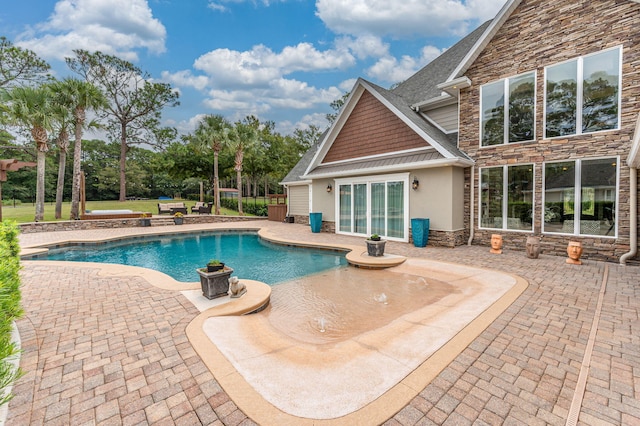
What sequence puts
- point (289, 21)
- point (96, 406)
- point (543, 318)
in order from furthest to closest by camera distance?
point (289, 21) → point (543, 318) → point (96, 406)

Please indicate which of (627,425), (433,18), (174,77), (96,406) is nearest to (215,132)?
(174,77)

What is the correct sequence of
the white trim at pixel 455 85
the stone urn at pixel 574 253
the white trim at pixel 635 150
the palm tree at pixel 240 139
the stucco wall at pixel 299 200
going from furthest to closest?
1. the palm tree at pixel 240 139
2. the stucco wall at pixel 299 200
3. the white trim at pixel 455 85
4. the stone urn at pixel 574 253
5. the white trim at pixel 635 150

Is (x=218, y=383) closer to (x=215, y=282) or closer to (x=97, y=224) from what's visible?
(x=215, y=282)

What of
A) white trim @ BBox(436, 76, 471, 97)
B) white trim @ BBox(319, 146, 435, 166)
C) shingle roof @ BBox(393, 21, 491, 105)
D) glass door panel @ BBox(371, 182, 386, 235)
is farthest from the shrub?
shingle roof @ BBox(393, 21, 491, 105)

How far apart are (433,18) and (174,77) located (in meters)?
25.9

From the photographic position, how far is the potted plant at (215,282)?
4965mm

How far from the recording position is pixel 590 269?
6875mm

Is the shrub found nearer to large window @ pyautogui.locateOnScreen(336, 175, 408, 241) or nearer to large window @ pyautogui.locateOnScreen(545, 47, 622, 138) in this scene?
large window @ pyautogui.locateOnScreen(336, 175, 408, 241)

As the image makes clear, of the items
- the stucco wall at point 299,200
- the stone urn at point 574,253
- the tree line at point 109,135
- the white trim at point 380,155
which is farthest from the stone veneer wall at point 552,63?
the tree line at point 109,135

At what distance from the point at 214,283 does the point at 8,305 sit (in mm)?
2618

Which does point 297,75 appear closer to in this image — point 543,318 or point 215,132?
point 215,132

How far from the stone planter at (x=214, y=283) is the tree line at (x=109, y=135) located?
15.9 metres

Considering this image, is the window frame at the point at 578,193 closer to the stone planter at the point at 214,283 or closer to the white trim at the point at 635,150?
the white trim at the point at 635,150

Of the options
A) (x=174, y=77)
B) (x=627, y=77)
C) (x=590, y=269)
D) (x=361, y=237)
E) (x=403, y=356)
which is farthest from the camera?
(x=174, y=77)
